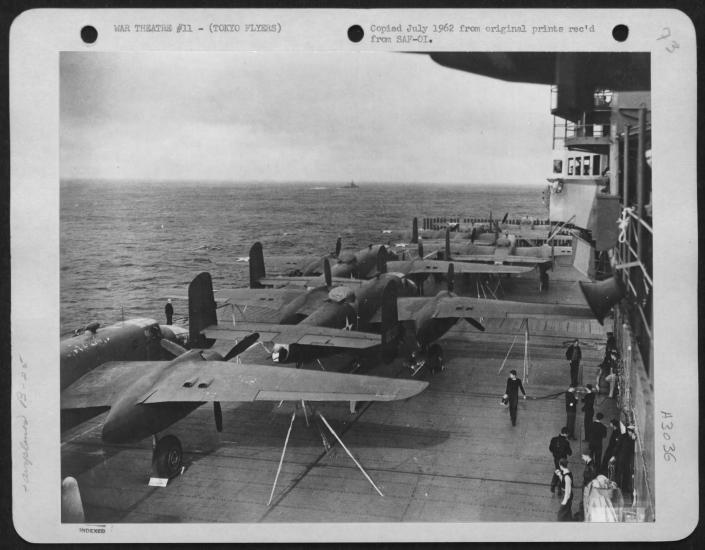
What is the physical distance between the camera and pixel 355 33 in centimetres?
895

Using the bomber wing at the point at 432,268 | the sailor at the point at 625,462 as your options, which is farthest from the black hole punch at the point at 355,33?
the bomber wing at the point at 432,268

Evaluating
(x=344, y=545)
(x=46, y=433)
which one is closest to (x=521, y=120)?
(x=344, y=545)

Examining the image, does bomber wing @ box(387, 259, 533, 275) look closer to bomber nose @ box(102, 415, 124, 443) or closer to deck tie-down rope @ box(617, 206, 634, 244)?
deck tie-down rope @ box(617, 206, 634, 244)

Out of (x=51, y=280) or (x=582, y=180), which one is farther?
(x=582, y=180)

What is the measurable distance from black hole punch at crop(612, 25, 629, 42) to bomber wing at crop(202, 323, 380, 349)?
827cm

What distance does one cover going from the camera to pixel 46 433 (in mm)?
9227

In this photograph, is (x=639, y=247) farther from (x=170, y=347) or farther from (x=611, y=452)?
(x=170, y=347)

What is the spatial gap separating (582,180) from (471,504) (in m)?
13.9

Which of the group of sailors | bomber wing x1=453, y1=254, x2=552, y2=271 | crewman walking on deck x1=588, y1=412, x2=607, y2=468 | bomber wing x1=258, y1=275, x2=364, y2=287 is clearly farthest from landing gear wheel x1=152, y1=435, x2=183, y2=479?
bomber wing x1=453, y1=254, x2=552, y2=271

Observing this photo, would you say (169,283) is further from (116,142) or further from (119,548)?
(119,548)

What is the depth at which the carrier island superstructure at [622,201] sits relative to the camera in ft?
30.3

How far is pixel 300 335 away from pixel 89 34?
7.82 meters

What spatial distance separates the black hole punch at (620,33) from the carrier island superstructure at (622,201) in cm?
24

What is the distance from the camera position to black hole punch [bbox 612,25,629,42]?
9.01 meters
